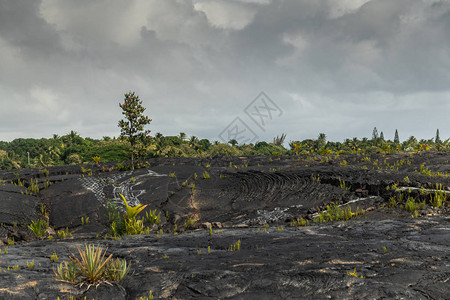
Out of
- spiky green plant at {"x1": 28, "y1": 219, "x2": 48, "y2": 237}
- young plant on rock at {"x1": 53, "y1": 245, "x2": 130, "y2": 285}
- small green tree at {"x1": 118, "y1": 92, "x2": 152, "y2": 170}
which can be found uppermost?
small green tree at {"x1": 118, "y1": 92, "x2": 152, "y2": 170}

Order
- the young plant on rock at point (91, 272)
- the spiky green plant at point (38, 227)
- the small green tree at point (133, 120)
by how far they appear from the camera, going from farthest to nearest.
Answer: the small green tree at point (133, 120) < the spiky green plant at point (38, 227) < the young plant on rock at point (91, 272)

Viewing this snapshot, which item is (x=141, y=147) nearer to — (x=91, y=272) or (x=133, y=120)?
(x=133, y=120)

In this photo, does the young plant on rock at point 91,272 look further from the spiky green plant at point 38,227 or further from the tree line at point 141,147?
the tree line at point 141,147

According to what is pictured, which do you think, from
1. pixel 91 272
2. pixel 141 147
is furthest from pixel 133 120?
pixel 91 272

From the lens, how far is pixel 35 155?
203 feet

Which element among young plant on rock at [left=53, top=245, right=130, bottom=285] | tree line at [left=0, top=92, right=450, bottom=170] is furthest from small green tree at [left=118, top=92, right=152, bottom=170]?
young plant on rock at [left=53, top=245, right=130, bottom=285]

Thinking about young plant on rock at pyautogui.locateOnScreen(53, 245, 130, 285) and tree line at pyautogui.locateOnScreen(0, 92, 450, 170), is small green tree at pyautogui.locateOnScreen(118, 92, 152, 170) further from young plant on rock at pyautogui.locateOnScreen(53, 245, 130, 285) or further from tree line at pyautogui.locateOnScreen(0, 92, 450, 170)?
young plant on rock at pyautogui.locateOnScreen(53, 245, 130, 285)

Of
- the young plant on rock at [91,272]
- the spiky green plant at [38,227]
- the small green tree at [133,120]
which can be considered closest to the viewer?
the young plant on rock at [91,272]

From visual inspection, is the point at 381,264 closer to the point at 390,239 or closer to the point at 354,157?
the point at 390,239

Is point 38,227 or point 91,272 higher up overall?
point 91,272

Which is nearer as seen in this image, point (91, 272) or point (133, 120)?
point (91, 272)

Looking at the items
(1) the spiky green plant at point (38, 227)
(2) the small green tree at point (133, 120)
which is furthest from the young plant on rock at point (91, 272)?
(2) the small green tree at point (133, 120)

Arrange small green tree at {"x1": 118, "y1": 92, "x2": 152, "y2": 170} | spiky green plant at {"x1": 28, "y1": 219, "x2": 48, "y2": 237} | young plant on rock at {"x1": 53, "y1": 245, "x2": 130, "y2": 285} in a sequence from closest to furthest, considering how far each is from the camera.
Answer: young plant on rock at {"x1": 53, "y1": 245, "x2": 130, "y2": 285}
spiky green plant at {"x1": 28, "y1": 219, "x2": 48, "y2": 237}
small green tree at {"x1": 118, "y1": 92, "x2": 152, "y2": 170}

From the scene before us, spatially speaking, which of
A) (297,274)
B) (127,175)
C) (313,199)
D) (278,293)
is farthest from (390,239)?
(127,175)
